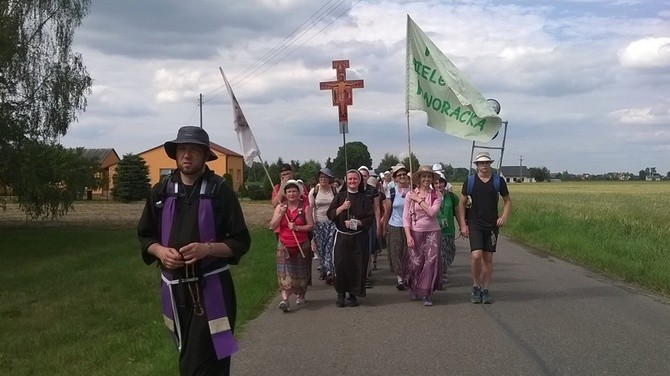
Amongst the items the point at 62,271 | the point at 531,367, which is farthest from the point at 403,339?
the point at 62,271

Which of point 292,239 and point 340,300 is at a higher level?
point 292,239

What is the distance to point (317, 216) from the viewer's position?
10867 millimetres

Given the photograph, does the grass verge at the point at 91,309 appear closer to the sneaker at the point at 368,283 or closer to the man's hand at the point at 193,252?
the sneaker at the point at 368,283

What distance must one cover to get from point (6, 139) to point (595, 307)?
18692 mm

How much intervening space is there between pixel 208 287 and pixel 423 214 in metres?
5.41

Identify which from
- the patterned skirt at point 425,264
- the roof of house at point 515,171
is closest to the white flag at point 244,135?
the patterned skirt at point 425,264

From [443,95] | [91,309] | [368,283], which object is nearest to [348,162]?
[368,283]

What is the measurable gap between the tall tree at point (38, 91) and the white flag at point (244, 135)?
1414cm

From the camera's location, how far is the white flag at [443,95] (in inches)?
370

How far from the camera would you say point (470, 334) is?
716 cm

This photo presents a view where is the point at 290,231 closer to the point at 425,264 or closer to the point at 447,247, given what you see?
the point at 425,264

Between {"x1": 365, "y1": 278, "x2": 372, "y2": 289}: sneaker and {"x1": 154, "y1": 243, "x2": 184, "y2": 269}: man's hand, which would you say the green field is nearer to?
{"x1": 365, "y1": 278, "x2": 372, "y2": 289}: sneaker

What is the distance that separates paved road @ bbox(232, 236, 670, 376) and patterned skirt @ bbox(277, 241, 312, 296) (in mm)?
290

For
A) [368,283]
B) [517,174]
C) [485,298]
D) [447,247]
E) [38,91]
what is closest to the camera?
[485,298]
